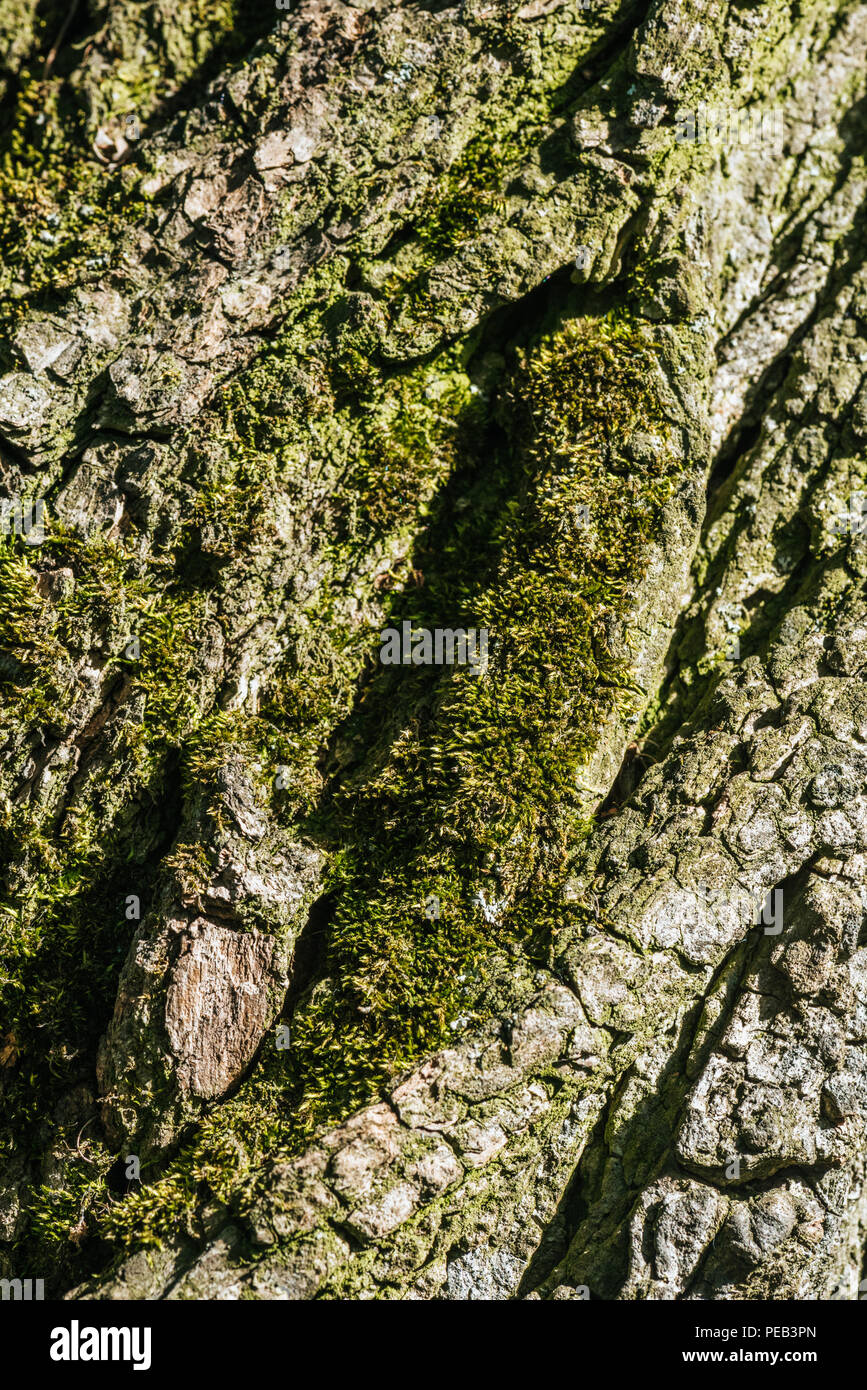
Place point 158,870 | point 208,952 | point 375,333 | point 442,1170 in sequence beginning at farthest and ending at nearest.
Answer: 1. point 375,333
2. point 158,870
3. point 208,952
4. point 442,1170

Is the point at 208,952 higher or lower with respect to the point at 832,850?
lower

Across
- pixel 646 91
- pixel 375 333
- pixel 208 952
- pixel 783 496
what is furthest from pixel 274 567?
pixel 646 91

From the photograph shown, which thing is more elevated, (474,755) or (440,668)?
(440,668)

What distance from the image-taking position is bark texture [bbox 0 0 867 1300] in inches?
135

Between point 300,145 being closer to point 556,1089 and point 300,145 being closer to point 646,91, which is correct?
point 646,91

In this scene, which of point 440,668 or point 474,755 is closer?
point 474,755

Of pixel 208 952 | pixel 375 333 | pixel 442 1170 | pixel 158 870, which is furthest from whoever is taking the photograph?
pixel 375 333

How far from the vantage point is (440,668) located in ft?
13.5

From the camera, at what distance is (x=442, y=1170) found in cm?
330

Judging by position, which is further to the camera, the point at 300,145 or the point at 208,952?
the point at 300,145

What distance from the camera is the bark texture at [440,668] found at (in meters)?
3.44

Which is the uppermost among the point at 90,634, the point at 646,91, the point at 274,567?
the point at 646,91

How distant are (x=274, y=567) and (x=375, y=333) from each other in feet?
3.65

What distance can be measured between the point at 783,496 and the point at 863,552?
0.43 meters
